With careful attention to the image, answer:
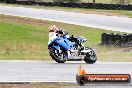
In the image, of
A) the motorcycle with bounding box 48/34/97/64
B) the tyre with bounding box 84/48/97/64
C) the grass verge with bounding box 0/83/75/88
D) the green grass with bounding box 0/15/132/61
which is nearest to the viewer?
the grass verge with bounding box 0/83/75/88

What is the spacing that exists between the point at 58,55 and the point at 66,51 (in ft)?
1.04

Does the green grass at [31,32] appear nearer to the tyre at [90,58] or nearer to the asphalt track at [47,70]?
the tyre at [90,58]

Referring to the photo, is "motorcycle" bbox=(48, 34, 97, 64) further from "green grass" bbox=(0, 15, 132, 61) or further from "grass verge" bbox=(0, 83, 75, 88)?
"green grass" bbox=(0, 15, 132, 61)

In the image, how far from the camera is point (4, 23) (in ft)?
119

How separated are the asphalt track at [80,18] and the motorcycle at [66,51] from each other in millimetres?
19072

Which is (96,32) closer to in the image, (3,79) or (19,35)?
(19,35)

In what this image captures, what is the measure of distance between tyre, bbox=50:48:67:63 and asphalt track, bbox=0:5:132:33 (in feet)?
63.5

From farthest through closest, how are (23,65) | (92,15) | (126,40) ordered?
(92,15) < (126,40) < (23,65)

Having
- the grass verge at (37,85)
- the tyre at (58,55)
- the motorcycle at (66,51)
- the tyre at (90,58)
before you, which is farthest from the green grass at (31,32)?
the grass verge at (37,85)

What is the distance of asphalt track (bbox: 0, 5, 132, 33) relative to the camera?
3809 centimetres

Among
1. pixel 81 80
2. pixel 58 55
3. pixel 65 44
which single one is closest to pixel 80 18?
Result: pixel 65 44

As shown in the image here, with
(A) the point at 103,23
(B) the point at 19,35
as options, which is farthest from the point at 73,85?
(A) the point at 103,23

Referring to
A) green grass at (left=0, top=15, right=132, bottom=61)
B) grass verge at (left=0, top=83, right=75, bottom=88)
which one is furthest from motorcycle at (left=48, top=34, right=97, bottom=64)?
green grass at (left=0, top=15, right=132, bottom=61)

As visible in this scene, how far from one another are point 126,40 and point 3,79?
13.3 meters
